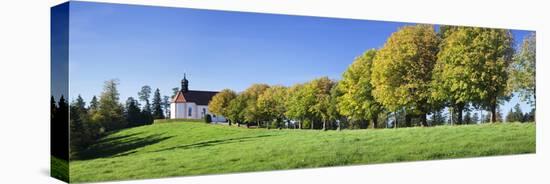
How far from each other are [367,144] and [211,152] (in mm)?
4339

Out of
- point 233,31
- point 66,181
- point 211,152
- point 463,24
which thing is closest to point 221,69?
point 233,31

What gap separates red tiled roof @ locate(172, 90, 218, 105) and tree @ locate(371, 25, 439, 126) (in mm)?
4814

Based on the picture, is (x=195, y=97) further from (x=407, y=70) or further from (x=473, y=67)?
(x=473, y=67)

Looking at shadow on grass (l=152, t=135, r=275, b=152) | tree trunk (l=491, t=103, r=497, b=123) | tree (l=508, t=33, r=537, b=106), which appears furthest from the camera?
tree (l=508, t=33, r=537, b=106)

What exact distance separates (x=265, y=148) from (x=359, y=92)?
3.21 m

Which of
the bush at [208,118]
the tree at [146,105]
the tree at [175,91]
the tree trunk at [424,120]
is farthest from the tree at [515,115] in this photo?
the tree at [146,105]

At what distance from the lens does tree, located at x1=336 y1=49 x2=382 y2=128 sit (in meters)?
18.1

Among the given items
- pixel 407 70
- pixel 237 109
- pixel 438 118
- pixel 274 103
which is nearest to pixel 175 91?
pixel 237 109

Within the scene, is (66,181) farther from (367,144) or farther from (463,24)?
(463,24)

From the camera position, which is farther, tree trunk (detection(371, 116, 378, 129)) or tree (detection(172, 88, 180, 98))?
tree trunk (detection(371, 116, 378, 129))

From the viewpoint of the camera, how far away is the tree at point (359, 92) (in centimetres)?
1812

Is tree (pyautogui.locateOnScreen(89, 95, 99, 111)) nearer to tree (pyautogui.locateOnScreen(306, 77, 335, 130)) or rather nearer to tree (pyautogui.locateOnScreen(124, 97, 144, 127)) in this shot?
tree (pyautogui.locateOnScreen(124, 97, 144, 127))

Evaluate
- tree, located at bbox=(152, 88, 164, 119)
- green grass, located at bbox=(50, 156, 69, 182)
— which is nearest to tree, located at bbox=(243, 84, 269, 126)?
tree, located at bbox=(152, 88, 164, 119)

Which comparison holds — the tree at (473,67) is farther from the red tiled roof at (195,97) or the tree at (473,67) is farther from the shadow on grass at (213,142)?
the red tiled roof at (195,97)
